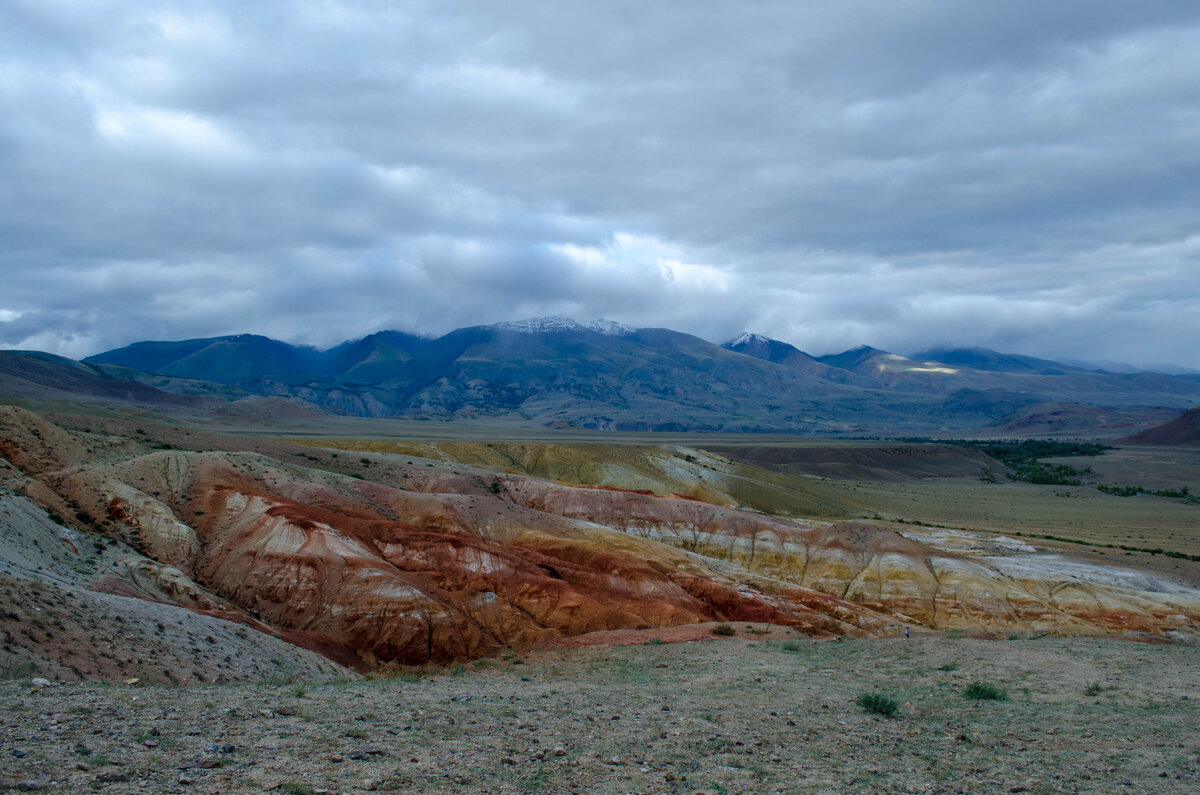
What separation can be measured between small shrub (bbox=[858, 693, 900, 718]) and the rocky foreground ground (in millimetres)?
240

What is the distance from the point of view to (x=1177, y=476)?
151625 millimetres

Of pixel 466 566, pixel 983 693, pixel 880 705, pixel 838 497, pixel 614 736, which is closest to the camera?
pixel 614 736

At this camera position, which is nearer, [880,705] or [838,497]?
[880,705]

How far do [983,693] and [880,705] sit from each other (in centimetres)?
405

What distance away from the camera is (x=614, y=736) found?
1294 cm

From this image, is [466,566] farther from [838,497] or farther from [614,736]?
[838,497]

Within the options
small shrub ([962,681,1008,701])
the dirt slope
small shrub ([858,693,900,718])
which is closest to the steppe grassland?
the dirt slope

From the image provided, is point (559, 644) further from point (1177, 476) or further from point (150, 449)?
point (1177, 476)

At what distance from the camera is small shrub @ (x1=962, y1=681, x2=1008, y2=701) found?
17.6m

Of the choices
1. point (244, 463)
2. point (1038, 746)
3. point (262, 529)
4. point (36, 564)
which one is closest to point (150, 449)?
point (244, 463)

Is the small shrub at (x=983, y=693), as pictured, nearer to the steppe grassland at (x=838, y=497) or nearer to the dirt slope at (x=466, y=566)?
the dirt slope at (x=466, y=566)

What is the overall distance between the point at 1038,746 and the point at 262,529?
1331 inches

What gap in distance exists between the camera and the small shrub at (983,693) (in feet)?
57.8

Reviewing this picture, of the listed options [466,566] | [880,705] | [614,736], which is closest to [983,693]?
[880,705]
